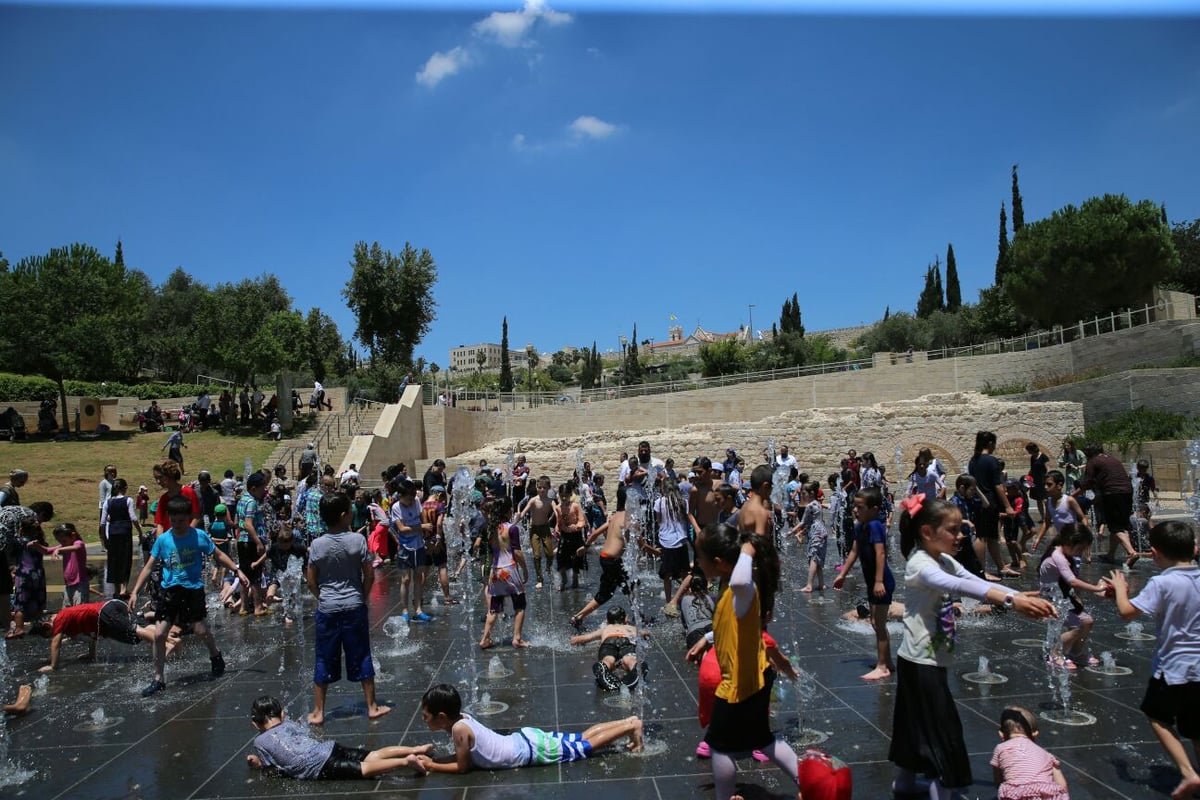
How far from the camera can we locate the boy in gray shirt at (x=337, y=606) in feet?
17.1

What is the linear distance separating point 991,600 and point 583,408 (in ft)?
110

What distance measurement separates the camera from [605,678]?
18.7ft

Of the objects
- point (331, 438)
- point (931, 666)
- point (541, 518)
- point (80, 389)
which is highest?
point (80, 389)

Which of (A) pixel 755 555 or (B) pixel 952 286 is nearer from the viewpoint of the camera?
(A) pixel 755 555

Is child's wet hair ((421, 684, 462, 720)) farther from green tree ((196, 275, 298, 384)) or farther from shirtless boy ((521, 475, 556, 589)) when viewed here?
green tree ((196, 275, 298, 384))

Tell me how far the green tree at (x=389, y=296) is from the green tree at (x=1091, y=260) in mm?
33125

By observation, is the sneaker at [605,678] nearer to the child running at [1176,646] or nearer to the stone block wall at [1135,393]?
the child running at [1176,646]

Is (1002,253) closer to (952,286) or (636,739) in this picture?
(952,286)

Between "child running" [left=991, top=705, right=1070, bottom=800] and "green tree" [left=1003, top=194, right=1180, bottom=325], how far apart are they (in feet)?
135

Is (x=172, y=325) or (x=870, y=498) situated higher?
(x=172, y=325)

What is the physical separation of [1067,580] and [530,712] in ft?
12.6

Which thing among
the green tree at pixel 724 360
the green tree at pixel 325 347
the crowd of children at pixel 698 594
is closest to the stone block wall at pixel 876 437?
the crowd of children at pixel 698 594

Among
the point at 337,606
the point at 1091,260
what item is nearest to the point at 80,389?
the point at 337,606

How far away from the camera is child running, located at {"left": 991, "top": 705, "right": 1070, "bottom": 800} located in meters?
3.26
